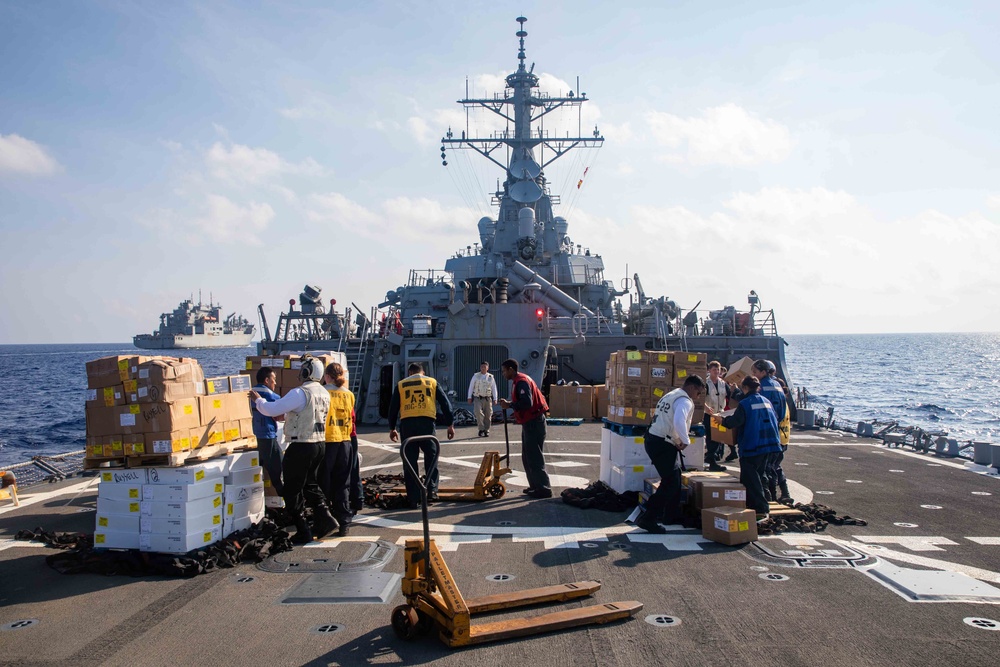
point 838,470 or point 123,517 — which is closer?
point 123,517

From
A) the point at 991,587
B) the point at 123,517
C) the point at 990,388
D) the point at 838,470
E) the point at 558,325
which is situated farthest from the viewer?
the point at 990,388

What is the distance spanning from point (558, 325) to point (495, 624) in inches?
649

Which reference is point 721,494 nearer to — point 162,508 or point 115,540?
point 162,508

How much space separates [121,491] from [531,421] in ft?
16.0

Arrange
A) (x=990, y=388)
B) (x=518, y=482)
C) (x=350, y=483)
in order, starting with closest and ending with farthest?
(x=350, y=483) < (x=518, y=482) < (x=990, y=388)

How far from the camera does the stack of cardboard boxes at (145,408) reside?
6.74 metres

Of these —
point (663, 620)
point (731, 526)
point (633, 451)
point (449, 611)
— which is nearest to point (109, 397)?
point (449, 611)

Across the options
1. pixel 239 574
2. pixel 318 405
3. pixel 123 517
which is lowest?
pixel 239 574

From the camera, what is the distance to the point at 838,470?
39.2 feet

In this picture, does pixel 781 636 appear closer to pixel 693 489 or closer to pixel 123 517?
pixel 693 489

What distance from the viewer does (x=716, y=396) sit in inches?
465

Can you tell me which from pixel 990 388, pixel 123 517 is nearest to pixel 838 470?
pixel 123 517

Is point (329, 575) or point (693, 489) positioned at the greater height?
point (693, 489)

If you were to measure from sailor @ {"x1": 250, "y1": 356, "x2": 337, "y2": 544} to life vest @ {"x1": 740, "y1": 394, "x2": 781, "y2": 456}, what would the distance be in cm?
457
